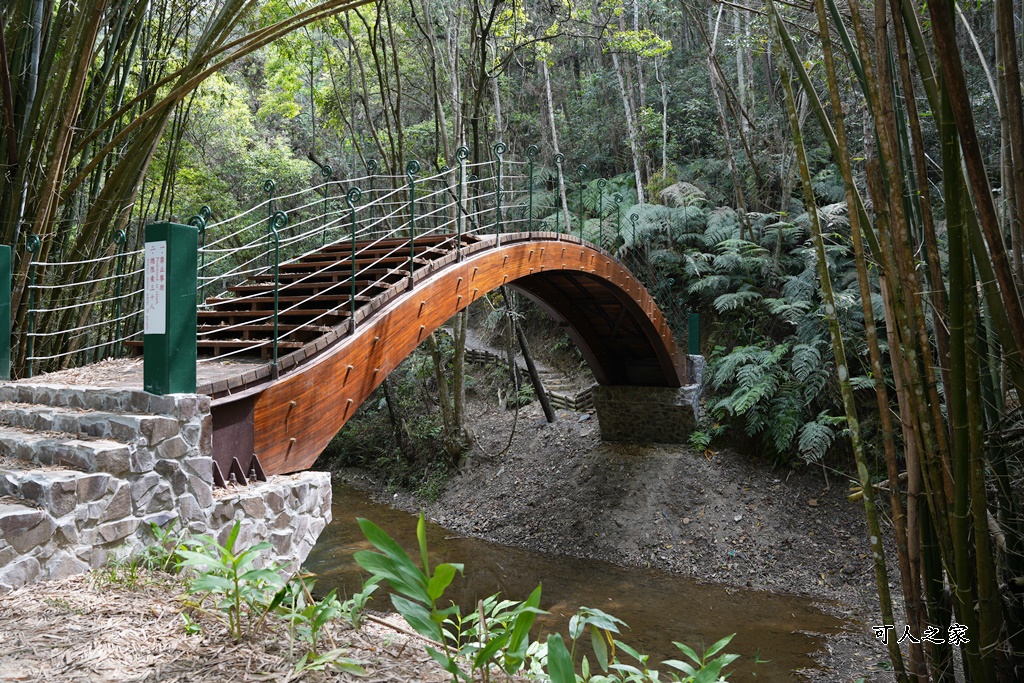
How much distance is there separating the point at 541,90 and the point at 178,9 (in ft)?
28.3

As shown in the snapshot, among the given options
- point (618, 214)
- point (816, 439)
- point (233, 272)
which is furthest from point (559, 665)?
point (618, 214)

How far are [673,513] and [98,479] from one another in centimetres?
688

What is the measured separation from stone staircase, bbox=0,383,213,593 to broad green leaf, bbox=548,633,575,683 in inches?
87.0

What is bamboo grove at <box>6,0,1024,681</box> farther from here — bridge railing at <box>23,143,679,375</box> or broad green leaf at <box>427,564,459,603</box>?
broad green leaf at <box>427,564,459,603</box>

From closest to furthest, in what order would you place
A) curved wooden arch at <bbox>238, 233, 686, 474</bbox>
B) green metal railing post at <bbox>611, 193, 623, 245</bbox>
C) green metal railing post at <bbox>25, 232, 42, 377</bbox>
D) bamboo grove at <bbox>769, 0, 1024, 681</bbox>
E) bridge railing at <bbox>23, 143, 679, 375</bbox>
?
bamboo grove at <bbox>769, 0, 1024, 681</bbox> → curved wooden arch at <bbox>238, 233, 686, 474</bbox> → bridge railing at <bbox>23, 143, 679, 375</bbox> → green metal railing post at <bbox>25, 232, 42, 377</bbox> → green metal railing post at <bbox>611, 193, 623, 245</bbox>

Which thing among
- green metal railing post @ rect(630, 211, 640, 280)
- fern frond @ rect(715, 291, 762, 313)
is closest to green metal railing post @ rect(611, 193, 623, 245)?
green metal railing post @ rect(630, 211, 640, 280)

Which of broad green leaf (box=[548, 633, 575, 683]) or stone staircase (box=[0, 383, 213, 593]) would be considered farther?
stone staircase (box=[0, 383, 213, 593])

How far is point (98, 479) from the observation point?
9.47ft

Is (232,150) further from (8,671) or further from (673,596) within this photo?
(8,671)

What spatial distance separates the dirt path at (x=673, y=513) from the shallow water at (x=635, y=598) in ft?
0.85

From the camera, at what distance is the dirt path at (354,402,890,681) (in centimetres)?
734

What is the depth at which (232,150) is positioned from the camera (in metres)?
15.9

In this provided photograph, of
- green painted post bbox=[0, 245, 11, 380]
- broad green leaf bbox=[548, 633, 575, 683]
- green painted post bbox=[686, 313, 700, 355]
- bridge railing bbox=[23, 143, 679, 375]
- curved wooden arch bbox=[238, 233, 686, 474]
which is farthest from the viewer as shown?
green painted post bbox=[686, 313, 700, 355]

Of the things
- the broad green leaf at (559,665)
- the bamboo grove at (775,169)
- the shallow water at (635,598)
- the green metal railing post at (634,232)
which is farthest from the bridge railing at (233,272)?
the broad green leaf at (559,665)
